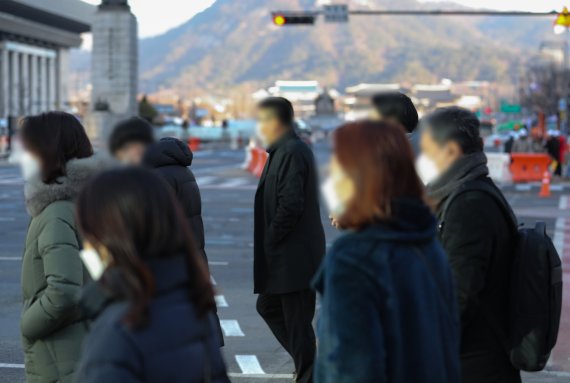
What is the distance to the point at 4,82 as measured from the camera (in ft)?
384

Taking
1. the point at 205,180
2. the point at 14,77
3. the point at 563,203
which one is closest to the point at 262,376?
the point at 563,203

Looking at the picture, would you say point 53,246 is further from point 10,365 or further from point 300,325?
point 10,365

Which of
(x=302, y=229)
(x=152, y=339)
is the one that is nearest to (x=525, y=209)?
(x=302, y=229)

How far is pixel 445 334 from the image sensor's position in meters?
3.61

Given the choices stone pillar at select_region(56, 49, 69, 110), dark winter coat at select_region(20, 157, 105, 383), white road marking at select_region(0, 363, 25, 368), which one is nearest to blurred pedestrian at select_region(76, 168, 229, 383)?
dark winter coat at select_region(20, 157, 105, 383)

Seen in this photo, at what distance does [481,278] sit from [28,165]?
1.81m

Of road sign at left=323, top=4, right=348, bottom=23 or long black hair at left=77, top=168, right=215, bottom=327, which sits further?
road sign at left=323, top=4, right=348, bottom=23

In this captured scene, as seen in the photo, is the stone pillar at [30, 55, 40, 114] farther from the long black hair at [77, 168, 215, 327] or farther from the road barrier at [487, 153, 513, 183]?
the long black hair at [77, 168, 215, 327]

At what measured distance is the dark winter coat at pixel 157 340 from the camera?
2938 mm

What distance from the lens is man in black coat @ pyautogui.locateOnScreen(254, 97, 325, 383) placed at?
7.36 meters

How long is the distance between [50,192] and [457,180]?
1632mm

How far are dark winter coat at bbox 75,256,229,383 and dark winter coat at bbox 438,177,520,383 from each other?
1.74m

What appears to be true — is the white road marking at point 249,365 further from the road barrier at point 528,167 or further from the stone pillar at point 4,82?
the stone pillar at point 4,82

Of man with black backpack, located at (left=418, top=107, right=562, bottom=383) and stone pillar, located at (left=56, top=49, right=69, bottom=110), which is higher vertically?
man with black backpack, located at (left=418, top=107, right=562, bottom=383)
